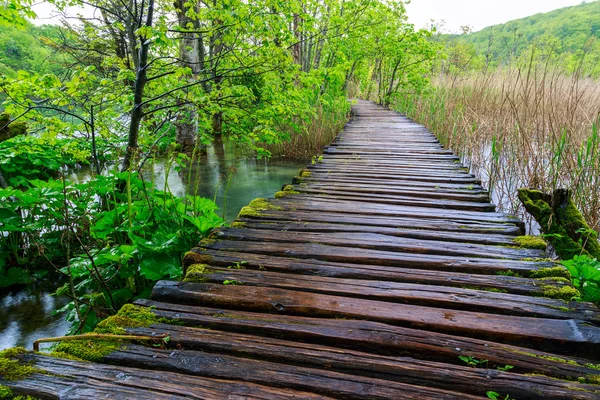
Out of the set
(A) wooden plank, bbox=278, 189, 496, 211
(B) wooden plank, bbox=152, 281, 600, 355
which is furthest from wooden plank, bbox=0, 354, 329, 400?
(A) wooden plank, bbox=278, 189, 496, 211

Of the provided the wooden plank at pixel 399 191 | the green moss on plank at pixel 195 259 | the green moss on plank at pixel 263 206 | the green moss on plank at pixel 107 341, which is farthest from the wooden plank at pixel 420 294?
the wooden plank at pixel 399 191

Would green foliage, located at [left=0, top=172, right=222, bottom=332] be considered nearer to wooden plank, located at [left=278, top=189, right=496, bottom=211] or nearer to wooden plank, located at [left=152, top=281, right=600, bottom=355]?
wooden plank, located at [left=152, top=281, right=600, bottom=355]

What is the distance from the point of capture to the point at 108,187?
130 inches

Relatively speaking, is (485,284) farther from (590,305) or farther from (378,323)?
(378,323)

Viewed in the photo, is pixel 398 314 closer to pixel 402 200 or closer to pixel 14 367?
pixel 14 367

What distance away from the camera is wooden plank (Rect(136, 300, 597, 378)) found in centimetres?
132

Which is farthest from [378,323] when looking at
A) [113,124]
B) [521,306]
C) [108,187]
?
[113,124]

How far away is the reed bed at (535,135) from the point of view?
11.2 ft

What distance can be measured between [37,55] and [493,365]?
3189cm

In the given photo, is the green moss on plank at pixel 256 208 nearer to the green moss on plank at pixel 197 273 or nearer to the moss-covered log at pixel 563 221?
the green moss on plank at pixel 197 273

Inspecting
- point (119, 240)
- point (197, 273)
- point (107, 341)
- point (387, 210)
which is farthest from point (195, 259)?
point (387, 210)

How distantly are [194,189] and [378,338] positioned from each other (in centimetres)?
462

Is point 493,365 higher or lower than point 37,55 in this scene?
lower

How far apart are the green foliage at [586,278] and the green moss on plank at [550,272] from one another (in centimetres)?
12
